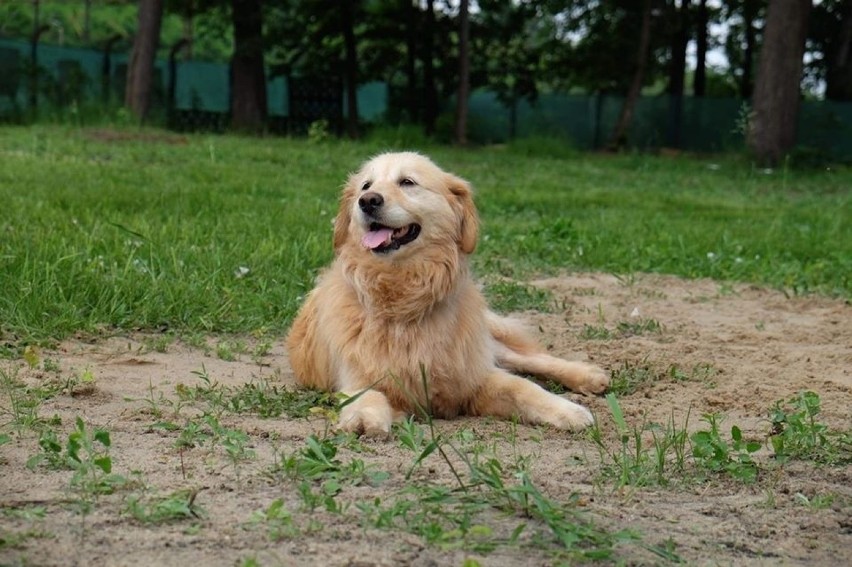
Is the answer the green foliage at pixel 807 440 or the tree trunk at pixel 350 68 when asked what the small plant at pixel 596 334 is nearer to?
the green foliage at pixel 807 440

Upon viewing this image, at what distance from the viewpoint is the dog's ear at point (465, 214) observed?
16.3 ft

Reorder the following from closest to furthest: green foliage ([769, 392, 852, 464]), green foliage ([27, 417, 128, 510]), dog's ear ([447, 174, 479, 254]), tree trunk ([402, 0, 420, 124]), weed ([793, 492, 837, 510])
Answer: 1. green foliage ([27, 417, 128, 510])
2. weed ([793, 492, 837, 510])
3. green foliage ([769, 392, 852, 464])
4. dog's ear ([447, 174, 479, 254])
5. tree trunk ([402, 0, 420, 124])

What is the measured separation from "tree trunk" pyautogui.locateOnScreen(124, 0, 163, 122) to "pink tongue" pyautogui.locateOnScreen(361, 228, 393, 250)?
17.5m

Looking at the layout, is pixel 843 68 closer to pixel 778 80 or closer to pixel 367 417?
pixel 778 80

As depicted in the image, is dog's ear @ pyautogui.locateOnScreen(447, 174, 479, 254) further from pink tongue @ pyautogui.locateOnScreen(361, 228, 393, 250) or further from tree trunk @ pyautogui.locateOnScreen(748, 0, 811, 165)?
tree trunk @ pyautogui.locateOnScreen(748, 0, 811, 165)

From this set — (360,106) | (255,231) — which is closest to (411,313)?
(255,231)

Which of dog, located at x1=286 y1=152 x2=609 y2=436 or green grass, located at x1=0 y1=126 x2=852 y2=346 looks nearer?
dog, located at x1=286 y1=152 x2=609 y2=436

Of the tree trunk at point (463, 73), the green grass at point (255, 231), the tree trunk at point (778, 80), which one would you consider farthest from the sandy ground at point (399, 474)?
the tree trunk at point (463, 73)

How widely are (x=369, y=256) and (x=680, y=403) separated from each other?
143 cm

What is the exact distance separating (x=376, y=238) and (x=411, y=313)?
1.12 feet

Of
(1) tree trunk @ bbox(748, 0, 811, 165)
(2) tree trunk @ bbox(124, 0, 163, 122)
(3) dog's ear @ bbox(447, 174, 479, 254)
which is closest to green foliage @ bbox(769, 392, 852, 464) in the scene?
(3) dog's ear @ bbox(447, 174, 479, 254)

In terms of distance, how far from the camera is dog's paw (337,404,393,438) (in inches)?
159

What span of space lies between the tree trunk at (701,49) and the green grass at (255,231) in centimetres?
1496

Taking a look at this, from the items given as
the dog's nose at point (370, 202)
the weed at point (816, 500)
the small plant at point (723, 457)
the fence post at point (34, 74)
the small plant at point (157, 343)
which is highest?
the fence post at point (34, 74)
